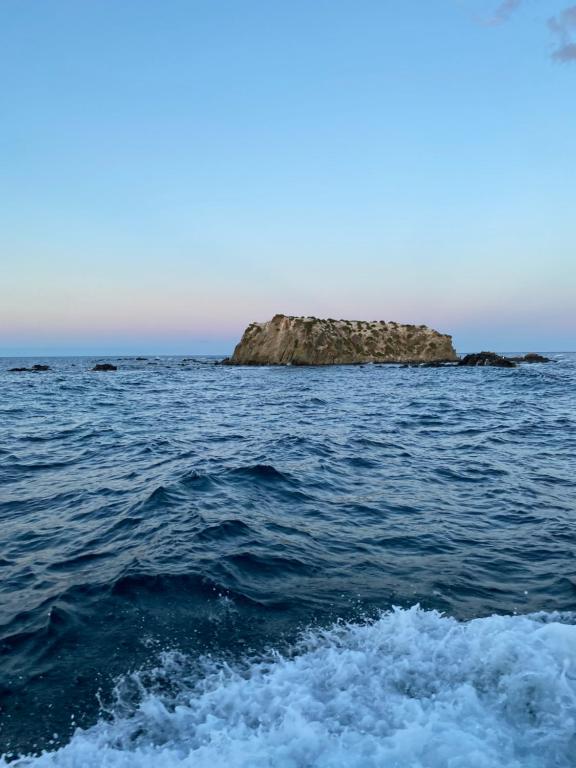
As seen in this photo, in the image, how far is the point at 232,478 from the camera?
1383cm

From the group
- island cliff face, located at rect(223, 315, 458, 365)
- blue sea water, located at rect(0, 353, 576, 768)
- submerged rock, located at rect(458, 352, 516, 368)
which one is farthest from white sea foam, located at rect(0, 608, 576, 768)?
island cliff face, located at rect(223, 315, 458, 365)

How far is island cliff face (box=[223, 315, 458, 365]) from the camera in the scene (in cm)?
10206

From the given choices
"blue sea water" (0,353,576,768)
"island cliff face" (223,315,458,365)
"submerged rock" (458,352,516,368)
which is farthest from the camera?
"island cliff face" (223,315,458,365)

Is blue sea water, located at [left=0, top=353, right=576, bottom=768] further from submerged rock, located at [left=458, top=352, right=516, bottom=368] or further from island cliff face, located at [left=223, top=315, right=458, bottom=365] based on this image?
island cliff face, located at [left=223, top=315, right=458, bottom=365]

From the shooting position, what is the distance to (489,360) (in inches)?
3420

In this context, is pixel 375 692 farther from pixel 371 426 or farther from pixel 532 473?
pixel 371 426

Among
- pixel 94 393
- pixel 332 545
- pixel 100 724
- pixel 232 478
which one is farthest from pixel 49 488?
pixel 94 393

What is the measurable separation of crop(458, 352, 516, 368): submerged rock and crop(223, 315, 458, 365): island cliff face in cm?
2196

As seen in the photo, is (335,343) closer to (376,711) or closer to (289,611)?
(289,611)

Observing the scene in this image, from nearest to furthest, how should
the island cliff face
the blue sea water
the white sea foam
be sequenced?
1. the white sea foam
2. the blue sea water
3. the island cliff face

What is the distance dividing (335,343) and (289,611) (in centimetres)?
10115

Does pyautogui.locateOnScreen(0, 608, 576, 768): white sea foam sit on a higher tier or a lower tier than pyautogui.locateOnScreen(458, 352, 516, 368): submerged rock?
lower

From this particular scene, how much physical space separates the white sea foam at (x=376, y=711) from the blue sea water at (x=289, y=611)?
0.02 meters

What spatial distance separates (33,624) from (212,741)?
3.39 metres
